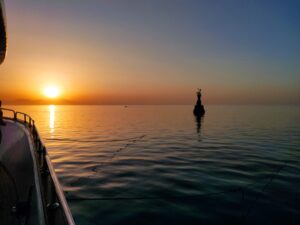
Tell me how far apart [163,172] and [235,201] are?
593 centimetres

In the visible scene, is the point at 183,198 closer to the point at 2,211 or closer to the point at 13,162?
the point at 2,211

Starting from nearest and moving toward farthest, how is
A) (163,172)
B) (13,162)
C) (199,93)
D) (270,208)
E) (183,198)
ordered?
(270,208)
(183,198)
(13,162)
(163,172)
(199,93)

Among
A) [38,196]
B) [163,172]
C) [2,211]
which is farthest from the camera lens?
[163,172]

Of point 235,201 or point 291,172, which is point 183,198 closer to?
point 235,201

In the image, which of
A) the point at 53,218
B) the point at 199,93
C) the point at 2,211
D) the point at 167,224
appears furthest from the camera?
the point at 199,93

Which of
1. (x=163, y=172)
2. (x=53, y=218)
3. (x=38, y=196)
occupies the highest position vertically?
(x=53, y=218)

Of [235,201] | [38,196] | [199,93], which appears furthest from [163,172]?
[199,93]

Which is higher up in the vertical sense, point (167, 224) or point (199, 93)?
point (199, 93)

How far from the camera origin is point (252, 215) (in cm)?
933

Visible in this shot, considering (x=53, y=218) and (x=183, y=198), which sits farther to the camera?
(x=183, y=198)

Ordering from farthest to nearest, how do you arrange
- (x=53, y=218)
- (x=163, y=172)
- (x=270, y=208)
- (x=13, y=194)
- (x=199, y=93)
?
(x=199, y=93) < (x=163, y=172) < (x=270, y=208) < (x=13, y=194) < (x=53, y=218)

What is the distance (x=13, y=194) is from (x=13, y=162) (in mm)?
4988

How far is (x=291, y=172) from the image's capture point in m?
15.9

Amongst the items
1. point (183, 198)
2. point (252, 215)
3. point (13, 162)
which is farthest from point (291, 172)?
point (13, 162)
